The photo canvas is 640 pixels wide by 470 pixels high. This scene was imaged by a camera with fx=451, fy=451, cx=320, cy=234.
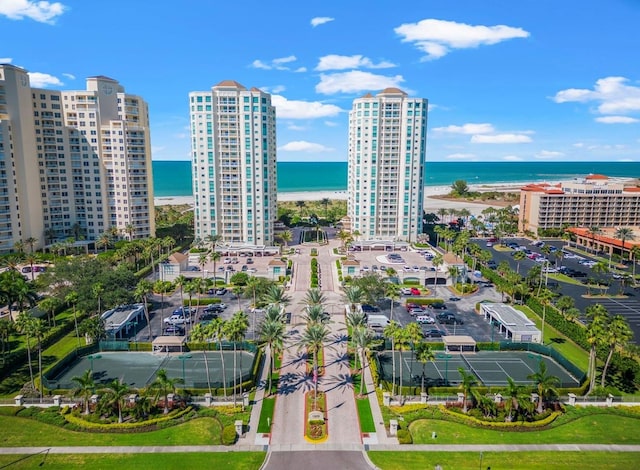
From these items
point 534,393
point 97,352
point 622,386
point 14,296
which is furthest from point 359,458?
point 14,296

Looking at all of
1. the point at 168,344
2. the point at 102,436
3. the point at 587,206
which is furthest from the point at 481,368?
the point at 587,206

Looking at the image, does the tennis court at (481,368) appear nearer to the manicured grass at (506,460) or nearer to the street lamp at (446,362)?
the street lamp at (446,362)

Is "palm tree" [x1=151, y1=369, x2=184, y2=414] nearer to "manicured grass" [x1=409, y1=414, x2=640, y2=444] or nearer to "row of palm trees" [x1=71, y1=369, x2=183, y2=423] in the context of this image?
"row of palm trees" [x1=71, y1=369, x2=183, y2=423]

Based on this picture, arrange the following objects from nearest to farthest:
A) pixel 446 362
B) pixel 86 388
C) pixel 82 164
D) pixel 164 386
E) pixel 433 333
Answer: pixel 86 388, pixel 164 386, pixel 446 362, pixel 433 333, pixel 82 164

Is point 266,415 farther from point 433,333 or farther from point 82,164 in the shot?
point 82,164

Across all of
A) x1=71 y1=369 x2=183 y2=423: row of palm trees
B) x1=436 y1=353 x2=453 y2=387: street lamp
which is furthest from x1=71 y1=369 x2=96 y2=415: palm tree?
x1=436 y1=353 x2=453 y2=387: street lamp

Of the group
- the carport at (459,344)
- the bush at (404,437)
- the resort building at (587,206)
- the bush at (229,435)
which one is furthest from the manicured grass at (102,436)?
the resort building at (587,206)
